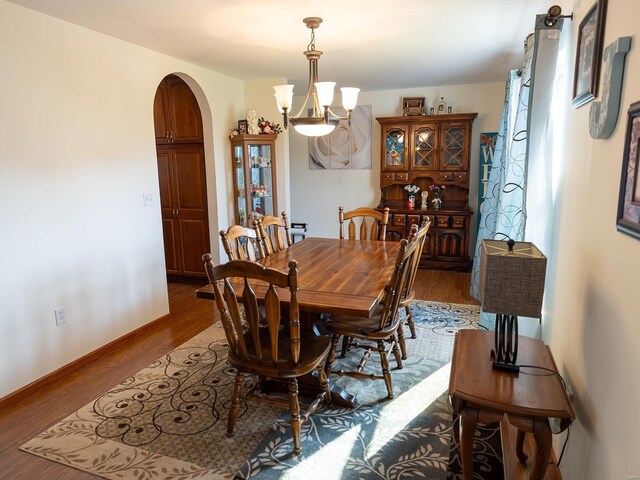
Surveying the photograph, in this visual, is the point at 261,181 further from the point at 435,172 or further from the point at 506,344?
the point at 506,344

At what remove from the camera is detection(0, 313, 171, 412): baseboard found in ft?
8.41

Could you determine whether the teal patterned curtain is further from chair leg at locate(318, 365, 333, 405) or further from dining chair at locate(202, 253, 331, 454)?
dining chair at locate(202, 253, 331, 454)

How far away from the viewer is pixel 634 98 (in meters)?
1.16

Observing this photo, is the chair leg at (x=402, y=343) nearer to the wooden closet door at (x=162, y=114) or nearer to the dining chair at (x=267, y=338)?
the dining chair at (x=267, y=338)

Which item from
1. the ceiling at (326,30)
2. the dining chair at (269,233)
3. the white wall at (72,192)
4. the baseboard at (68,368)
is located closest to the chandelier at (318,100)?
the ceiling at (326,30)

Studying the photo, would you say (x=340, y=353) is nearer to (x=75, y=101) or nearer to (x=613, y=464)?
(x=613, y=464)

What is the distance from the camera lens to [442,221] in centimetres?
530

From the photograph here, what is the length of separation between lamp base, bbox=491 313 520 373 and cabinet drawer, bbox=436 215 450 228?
3.76 meters

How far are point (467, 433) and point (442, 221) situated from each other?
4.08 meters

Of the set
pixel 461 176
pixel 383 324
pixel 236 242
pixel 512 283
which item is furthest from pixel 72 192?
pixel 461 176

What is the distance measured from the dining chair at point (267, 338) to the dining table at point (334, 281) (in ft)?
0.50

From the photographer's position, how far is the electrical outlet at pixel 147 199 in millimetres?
3592

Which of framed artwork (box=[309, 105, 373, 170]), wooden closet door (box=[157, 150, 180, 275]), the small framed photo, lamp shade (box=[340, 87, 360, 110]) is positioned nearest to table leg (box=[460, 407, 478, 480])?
the small framed photo

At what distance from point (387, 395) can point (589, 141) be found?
1.73 m
